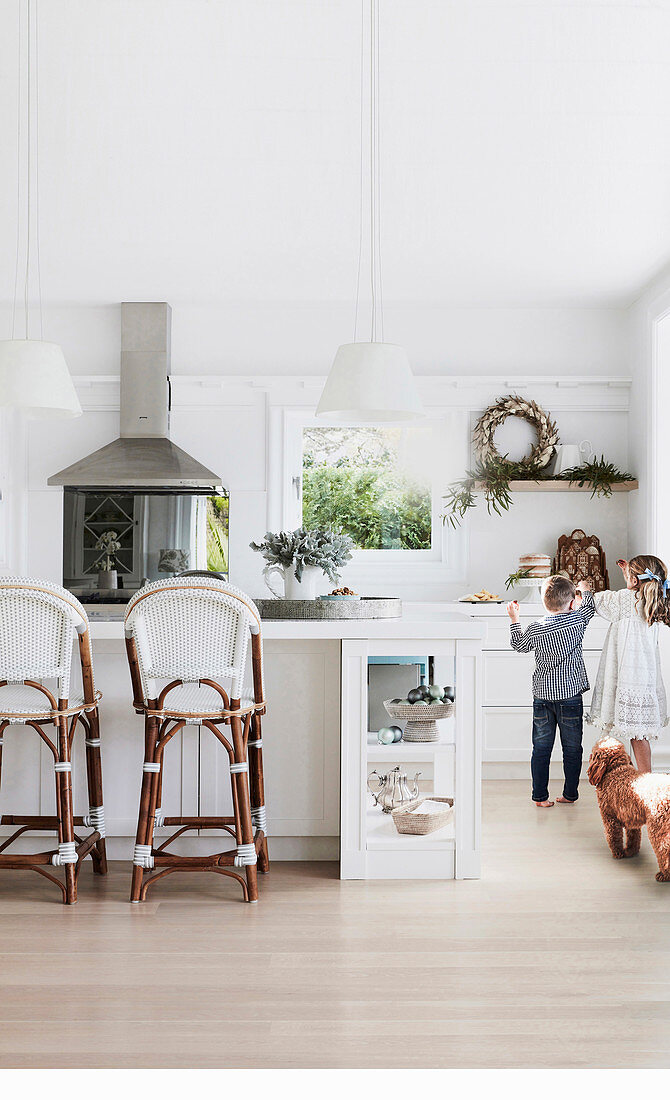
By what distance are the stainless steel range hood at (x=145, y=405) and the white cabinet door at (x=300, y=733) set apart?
7.04 ft

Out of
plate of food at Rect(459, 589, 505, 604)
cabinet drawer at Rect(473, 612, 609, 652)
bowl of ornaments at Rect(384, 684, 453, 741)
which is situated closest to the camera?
bowl of ornaments at Rect(384, 684, 453, 741)

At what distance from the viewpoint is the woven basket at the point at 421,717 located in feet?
10.8

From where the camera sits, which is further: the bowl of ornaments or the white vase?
the white vase

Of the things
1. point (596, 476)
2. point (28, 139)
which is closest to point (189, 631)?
point (28, 139)

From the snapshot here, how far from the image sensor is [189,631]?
2990mm

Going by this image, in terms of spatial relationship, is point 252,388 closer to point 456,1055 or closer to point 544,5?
point 544,5

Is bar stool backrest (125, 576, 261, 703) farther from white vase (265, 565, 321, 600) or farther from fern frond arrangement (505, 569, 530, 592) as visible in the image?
fern frond arrangement (505, 569, 530, 592)

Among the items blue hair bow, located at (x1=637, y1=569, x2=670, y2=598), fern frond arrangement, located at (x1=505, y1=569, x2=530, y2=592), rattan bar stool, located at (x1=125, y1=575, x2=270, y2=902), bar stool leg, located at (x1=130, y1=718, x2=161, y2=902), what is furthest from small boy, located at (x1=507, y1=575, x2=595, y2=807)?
bar stool leg, located at (x1=130, y1=718, x2=161, y2=902)

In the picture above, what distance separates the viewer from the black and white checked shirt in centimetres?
441

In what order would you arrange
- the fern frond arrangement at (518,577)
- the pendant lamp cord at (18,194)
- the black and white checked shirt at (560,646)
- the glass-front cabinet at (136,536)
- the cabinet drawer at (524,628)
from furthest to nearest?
the glass-front cabinet at (136,536), the fern frond arrangement at (518,577), the cabinet drawer at (524,628), the black and white checked shirt at (560,646), the pendant lamp cord at (18,194)

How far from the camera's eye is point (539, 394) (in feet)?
18.7

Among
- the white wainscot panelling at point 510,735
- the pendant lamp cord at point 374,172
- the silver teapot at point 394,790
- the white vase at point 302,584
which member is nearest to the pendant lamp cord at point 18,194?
the pendant lamp cord at point 374,172

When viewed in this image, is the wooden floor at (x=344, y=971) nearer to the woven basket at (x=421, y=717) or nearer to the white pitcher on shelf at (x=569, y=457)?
the woven basket at (x=421, y=717)

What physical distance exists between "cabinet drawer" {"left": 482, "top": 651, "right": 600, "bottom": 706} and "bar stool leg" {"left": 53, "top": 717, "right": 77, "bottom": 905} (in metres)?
2.68
